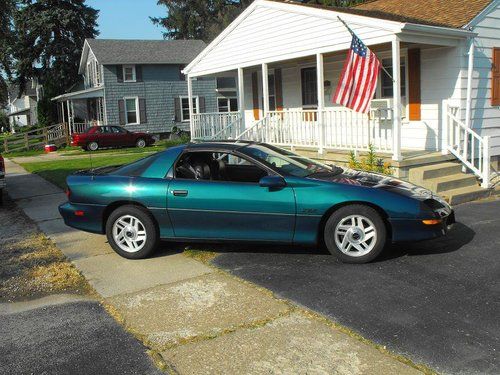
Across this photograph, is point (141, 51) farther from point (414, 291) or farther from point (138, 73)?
point (414, 291)

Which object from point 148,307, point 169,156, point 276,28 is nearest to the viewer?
point 148,307

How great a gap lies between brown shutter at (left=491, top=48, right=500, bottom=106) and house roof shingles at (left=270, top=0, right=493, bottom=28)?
106cm

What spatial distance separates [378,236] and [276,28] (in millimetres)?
8900

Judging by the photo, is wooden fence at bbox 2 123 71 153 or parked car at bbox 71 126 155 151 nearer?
parked car at bbox 71 126 155 151

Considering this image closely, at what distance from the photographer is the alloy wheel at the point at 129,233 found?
6363mm

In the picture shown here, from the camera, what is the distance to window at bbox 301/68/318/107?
14698 millimetres

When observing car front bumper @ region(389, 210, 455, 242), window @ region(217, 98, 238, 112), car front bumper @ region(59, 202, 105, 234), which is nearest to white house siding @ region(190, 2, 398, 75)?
car front bumper @ region(389, 210, 455, 242)

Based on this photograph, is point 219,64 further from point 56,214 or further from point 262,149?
point 262,149

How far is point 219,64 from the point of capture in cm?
1566

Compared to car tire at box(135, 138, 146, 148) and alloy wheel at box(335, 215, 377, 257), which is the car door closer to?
alloy wheel at box(335, 215, 377, 257)

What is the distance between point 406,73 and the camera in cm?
1166

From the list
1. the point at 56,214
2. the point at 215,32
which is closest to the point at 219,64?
the point at 56,214

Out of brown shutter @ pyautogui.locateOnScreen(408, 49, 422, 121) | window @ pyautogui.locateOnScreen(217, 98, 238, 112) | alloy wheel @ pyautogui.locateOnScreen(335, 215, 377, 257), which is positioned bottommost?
alloy wheel @ pyautogui.locateOnScreen(335, 215, 377, 257)

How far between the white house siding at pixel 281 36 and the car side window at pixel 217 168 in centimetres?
487
